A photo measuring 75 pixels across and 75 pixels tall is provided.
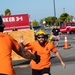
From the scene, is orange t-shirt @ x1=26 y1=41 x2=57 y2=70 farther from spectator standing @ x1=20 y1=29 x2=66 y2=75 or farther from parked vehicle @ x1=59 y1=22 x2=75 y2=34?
parked vehicle @ x1=59 y1=22 x2=75 y2=34

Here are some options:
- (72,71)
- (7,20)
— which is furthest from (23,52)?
(7,20)

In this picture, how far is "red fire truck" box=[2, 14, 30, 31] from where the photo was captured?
67.4ft

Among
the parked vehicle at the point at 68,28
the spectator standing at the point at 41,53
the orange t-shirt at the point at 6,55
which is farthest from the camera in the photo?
the parked vehicle at the point at 68,28

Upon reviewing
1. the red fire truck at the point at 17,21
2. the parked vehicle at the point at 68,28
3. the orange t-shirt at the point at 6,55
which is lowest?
the parked vehicle at the point at 68,28

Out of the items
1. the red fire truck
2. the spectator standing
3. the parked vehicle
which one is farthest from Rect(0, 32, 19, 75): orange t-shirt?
the parked vehicle

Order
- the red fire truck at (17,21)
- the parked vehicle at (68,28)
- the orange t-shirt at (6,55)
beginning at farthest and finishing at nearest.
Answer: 1. the parked vehicle at (68,28)
2. the red fire truck at (17,21)
3. the orange t-shirt at (6,55)

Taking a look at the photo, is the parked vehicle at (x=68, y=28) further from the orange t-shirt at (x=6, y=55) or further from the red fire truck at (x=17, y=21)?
the orange t-shirt at (x=6, y=55)

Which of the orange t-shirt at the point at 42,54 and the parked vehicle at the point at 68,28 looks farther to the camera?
the parked vehicle at the point at 68,28

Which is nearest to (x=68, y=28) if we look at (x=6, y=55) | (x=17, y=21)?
(x=17, y=21)

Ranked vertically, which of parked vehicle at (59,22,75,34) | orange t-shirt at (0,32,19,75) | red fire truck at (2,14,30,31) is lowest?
parked vehicle at (59,22,75,34)

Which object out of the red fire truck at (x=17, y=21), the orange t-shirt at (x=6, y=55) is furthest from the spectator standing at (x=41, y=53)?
the red fire truck at (x=17, y=21)

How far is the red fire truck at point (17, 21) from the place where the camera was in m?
20.5

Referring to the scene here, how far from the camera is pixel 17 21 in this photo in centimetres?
2166

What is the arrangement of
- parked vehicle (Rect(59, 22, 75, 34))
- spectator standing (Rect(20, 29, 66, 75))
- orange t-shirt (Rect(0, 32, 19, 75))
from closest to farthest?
orange t-shirt (Rect(0, 32, 19, 75))
spectator standing (Rect(20, 29, 66, 75))
parked vehicle (Rect(59, 22, 75, 34))
